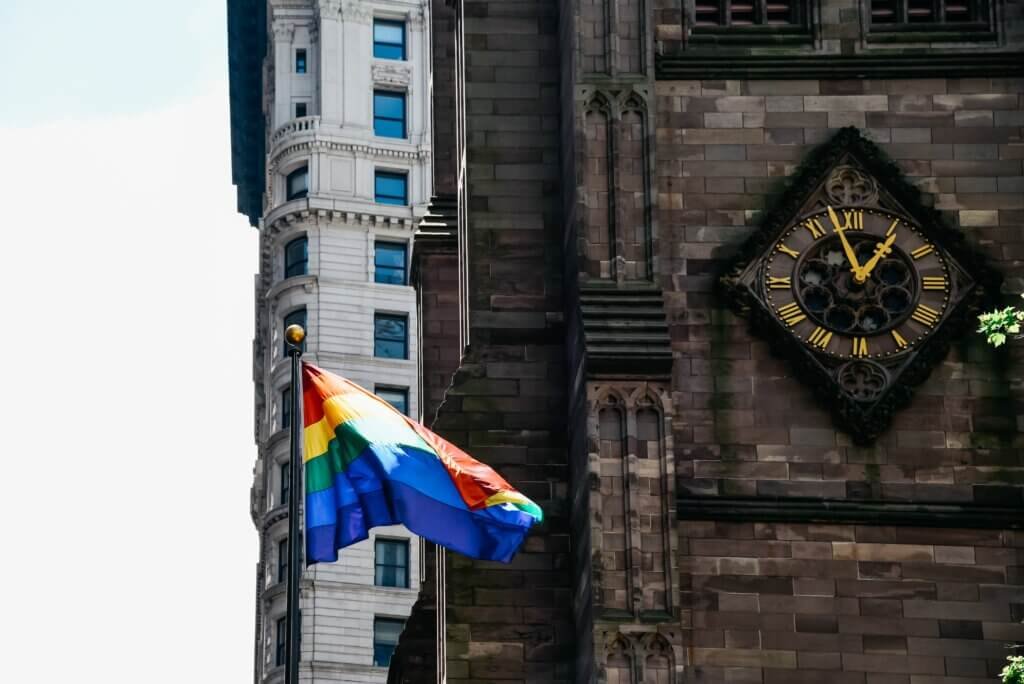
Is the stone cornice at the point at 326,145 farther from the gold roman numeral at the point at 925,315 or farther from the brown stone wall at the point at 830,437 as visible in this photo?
the gold roman numeral at the point at 925,315

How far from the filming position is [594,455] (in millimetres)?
42312

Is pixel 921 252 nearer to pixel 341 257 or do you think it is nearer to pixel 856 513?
pixel 856 513

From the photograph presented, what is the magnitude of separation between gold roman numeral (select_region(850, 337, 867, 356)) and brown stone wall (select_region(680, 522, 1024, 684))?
107 inches

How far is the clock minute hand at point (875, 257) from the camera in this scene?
44.8 metres

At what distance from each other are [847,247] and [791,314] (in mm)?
1343

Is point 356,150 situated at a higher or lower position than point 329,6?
lower

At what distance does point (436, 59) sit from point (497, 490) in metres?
17.9

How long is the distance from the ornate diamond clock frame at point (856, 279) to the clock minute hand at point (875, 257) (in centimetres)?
1

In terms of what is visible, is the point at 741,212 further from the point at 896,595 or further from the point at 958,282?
the point at 896,595

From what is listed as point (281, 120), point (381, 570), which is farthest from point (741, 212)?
point (281, 120)

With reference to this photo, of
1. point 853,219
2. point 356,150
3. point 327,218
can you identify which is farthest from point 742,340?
point 356,150

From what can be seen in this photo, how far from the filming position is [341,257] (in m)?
98.1

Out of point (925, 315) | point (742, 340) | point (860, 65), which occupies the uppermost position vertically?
point (860, 65)

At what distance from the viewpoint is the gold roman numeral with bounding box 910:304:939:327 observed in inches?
1753
